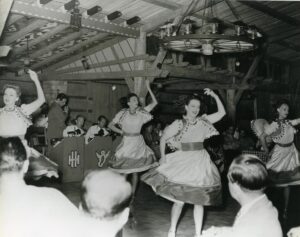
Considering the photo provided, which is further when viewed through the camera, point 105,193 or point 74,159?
point 74,159

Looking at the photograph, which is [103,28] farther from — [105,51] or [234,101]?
[234,101]

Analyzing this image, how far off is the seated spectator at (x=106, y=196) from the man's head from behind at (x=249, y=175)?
2.28 feet

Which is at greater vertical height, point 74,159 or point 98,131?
point 98,131

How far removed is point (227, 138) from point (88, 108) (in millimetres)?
4408

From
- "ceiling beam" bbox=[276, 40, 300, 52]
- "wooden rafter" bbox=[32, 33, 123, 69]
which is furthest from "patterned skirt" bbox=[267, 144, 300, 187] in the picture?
"ceiling beam" bbox=[276, 40, 300, 52]

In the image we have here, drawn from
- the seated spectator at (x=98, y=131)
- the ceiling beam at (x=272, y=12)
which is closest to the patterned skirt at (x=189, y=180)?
the seated spectator at (x=98, y=131)

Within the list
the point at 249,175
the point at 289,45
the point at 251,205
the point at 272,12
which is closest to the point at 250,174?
the point at 249,175

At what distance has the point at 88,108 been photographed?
1180 centimetres

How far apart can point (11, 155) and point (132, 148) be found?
11.6 feet

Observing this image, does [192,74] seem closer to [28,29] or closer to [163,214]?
[28,29]

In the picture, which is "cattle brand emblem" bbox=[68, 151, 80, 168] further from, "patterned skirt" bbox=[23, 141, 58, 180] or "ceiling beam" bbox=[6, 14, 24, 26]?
"patterned skirt" bbox=[23, 141, 58, 180]

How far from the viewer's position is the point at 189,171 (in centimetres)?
427

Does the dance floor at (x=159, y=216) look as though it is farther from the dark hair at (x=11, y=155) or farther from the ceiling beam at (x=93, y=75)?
the dark hair at (x=11, y=155)

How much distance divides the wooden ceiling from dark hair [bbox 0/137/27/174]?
4.23 meters
